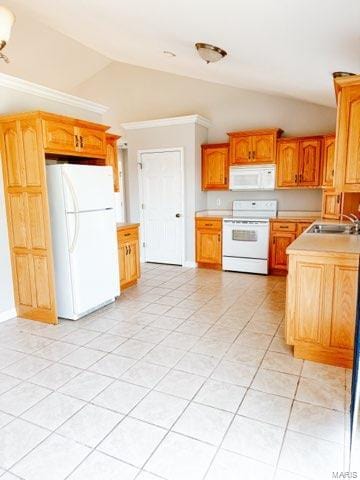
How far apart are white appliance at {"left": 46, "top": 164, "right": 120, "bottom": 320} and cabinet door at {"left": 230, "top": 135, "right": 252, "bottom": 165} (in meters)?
2.39

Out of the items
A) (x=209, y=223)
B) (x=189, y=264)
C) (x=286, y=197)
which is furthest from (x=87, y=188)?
(x=286, y=197)

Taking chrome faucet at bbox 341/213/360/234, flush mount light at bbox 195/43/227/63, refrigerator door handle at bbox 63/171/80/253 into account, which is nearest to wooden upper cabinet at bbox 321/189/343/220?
chrome faucet at bbox 341/213/360/234

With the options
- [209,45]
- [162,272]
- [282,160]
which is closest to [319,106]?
[282,160]

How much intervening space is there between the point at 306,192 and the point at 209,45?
10.5 feet

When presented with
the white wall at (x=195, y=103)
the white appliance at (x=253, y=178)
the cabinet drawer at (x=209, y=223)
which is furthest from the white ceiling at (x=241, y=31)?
the cabinet drawer at (x=209, y=223)

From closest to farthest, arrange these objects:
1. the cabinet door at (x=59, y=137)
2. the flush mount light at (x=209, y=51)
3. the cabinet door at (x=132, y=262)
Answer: the flush mount light at (x=209, y=51) < the cabinet door at (x=59, y=137) < the cabinet door at (x=132, y=262)

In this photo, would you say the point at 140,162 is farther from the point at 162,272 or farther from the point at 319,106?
the point at 319,106

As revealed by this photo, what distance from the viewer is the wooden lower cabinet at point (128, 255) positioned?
4.36 metres

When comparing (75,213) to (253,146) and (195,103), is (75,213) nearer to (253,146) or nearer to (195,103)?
(253,146)

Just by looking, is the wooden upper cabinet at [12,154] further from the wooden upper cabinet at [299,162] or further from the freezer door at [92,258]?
the wooden upper cabinet at [299,162]

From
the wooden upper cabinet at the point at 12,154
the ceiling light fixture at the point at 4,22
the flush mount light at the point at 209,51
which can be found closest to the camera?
the ceiling light fixture at the point at 4,22

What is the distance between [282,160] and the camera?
510cm

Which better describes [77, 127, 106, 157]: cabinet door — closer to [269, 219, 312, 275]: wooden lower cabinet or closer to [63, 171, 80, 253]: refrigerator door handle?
[63, 171, 80, 253]: refrigerator door handle

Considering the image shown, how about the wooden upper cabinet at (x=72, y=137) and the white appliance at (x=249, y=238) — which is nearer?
the wooden upper cabinet at (x=72, y=137)
